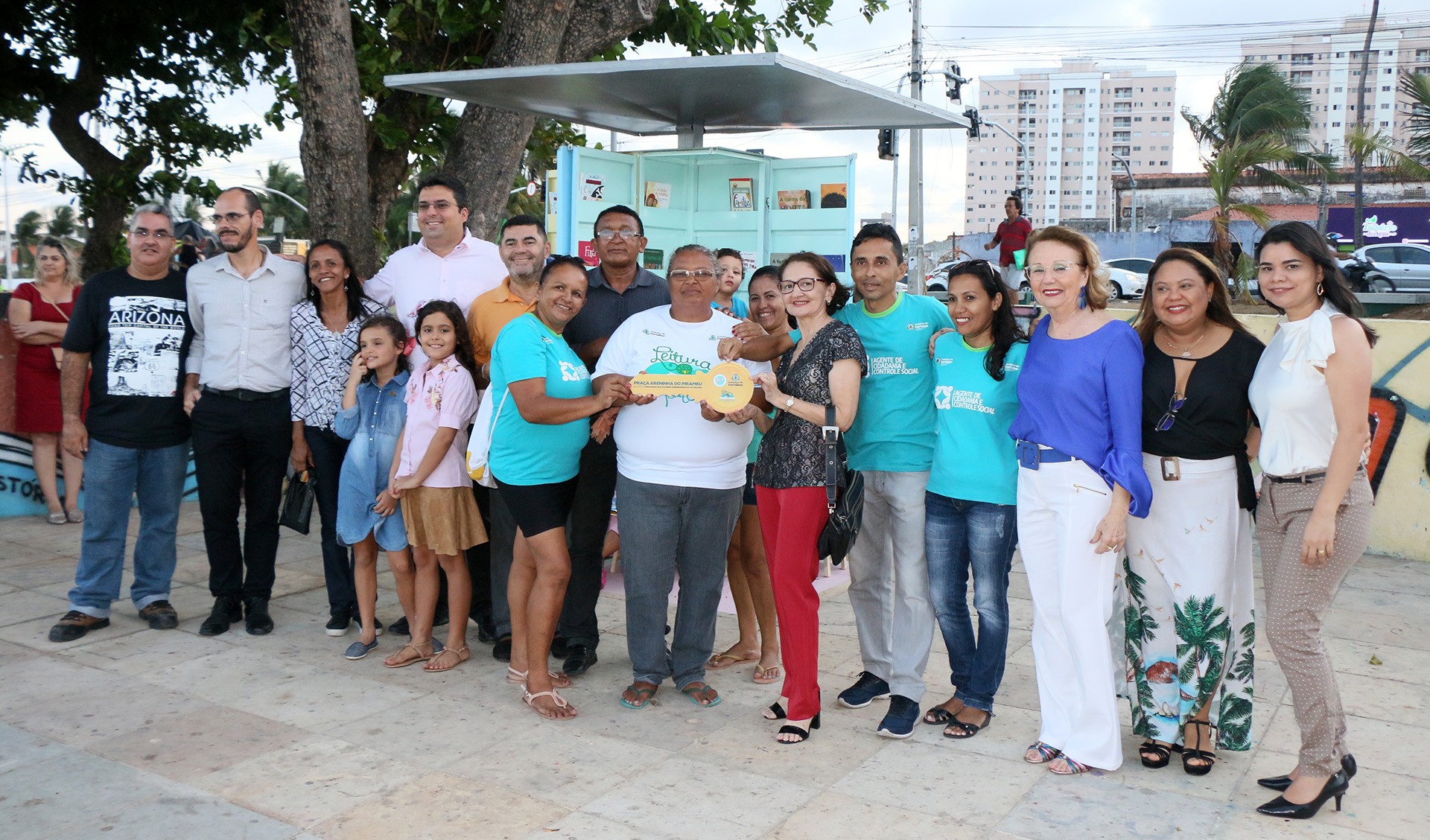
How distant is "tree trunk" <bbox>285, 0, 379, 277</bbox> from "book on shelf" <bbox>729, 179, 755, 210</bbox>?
2.78 metres

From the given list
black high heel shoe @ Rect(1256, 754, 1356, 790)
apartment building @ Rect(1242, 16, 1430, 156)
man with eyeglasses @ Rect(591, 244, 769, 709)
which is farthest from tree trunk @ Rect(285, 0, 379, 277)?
apartment building @ Rect(1242, 16, 1430, 156)

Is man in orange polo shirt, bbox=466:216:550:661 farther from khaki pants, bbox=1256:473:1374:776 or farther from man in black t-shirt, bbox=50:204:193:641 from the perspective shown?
khaki pants, bbox=1256:473:1374:776

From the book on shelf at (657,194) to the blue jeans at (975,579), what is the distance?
16.1 feet

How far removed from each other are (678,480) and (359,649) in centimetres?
192

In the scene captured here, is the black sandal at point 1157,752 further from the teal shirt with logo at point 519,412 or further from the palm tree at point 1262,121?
the palm tree at point 1262,121

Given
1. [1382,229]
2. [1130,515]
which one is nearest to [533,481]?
[1130,515]

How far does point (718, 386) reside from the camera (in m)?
4.11

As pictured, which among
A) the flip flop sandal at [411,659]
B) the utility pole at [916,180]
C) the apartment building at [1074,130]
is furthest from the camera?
the apartment building at [1074,130]

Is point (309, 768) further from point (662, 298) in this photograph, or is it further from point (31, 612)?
point (31, 612)

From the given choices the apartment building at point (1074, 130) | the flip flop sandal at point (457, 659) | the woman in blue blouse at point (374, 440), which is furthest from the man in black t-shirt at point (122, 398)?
the apartment building at point (1074, 130)

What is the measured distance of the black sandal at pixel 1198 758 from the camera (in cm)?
394

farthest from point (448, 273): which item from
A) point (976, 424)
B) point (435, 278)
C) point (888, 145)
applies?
point (888, 145)

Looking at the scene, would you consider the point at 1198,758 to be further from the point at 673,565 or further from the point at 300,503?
the point at 300,503

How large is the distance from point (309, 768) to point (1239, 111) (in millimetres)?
37805
